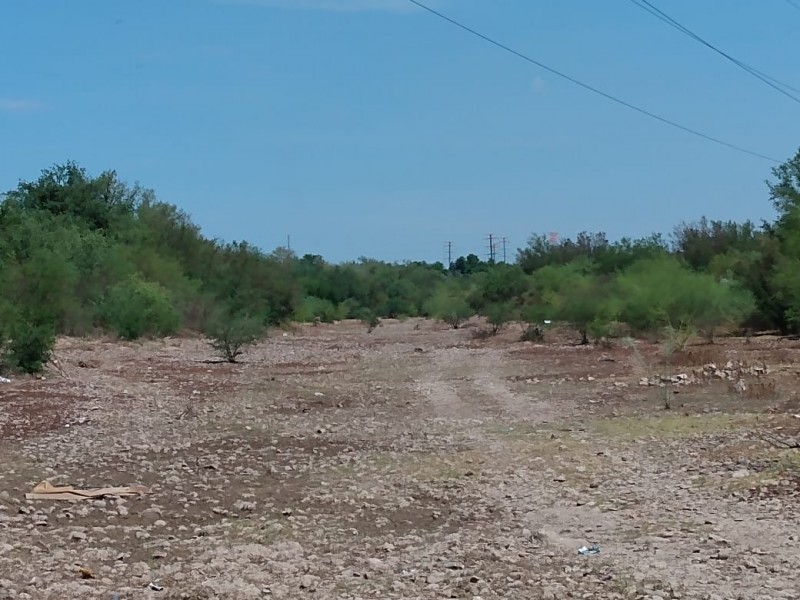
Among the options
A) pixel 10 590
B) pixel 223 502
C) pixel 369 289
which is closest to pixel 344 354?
pixel 223 502

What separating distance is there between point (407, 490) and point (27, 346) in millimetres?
16237

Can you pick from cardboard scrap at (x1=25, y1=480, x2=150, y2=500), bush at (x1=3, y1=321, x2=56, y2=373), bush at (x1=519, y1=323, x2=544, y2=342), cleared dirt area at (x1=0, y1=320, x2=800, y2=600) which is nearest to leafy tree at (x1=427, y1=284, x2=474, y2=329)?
bush at (x1=519, y1=323, x2=544, y2=342)

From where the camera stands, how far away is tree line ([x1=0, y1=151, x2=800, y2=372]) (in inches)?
1516

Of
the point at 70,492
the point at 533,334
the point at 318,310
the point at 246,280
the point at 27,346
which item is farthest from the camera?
the point at 318,310

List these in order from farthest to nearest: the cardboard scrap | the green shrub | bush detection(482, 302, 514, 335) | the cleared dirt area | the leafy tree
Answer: the green shrub
the leafy tree
bush detection(482, 302, 514, 335)
the cardboard scrap
the cleared dirt area

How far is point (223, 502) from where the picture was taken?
11414mm

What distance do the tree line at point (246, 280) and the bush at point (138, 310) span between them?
7cm

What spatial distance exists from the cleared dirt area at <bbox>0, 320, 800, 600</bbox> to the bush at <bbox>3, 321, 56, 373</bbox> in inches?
45.1

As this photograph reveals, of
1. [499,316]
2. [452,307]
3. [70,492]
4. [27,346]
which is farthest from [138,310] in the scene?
[70,492]

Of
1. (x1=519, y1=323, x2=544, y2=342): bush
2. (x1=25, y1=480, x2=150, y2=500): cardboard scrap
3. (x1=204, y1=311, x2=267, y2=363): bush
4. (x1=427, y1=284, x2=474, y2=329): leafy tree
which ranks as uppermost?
(x1=427, y1=284, x2=474, y2=329): leafy tree

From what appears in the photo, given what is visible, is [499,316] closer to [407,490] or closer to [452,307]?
[452,307]

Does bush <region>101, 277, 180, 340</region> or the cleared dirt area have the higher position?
bush <region>101, 277, 180, 340</region>

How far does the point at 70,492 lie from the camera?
11.6 m

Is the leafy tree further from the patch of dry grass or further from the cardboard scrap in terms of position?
the cardboard scrap
